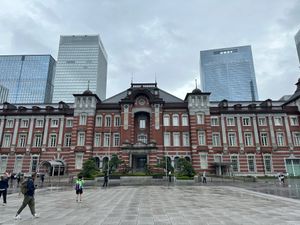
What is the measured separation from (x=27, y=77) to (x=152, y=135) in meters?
94.6

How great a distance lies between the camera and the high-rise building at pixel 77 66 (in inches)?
4272

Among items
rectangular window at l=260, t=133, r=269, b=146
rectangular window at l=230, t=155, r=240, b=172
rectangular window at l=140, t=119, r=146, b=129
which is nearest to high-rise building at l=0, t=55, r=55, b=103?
rectangular window at l=140, t=119, r=146, b=129

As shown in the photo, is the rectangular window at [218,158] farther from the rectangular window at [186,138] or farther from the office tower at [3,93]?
the office tower at [3,93]

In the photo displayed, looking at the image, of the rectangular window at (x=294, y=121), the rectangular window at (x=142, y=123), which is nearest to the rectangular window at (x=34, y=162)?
the rectangular window at (x=142, y=123)

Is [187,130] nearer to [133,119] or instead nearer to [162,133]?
[162,133]

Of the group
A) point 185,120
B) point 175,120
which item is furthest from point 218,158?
point 175,120

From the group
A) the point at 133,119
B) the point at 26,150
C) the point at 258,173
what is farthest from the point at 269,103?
the point at 26,150

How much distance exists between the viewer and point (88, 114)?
40.8 metres

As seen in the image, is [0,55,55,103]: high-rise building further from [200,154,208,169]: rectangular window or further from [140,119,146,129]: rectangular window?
[200,154,208,169]: rectangular window

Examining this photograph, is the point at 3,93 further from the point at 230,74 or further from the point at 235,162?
the point at 230,74

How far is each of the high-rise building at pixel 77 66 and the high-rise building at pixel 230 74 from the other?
63623mm

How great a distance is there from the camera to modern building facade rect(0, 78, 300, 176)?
3850 cm

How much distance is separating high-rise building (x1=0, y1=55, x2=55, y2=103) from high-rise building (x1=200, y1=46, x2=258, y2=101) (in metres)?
87.7

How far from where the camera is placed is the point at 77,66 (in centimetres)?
11125
